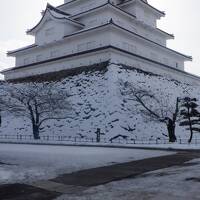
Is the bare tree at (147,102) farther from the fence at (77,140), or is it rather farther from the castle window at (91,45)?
the castle window at (91,45)

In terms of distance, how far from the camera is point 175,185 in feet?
31.4

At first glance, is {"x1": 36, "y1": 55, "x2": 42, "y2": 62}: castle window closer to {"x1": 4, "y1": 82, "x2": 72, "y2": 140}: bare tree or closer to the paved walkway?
{"x1": 4, "y1": 82, "x2": 72, "y2": 140}: bare tree

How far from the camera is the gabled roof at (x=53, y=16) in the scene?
48528mm

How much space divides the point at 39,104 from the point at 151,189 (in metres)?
28.9

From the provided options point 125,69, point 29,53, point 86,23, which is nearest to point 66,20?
point 86,23

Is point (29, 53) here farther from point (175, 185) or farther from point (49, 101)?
point (175, 185)

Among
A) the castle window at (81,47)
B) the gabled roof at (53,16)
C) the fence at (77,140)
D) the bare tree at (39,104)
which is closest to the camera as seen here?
the fence at (77,140)

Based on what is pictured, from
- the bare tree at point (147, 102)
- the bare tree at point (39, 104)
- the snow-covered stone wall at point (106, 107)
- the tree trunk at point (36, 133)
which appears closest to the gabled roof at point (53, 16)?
the snow-covered stone wall at point (106, 107)

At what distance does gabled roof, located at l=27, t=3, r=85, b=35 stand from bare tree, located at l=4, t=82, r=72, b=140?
43.6ft

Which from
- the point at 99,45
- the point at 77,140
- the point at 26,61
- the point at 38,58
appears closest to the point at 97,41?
the point at 99,45

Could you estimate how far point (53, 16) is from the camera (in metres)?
49.9

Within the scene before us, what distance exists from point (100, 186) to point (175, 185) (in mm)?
2371

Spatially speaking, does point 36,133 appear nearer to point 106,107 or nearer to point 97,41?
point 106,107

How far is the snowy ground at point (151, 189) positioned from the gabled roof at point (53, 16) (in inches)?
1604
